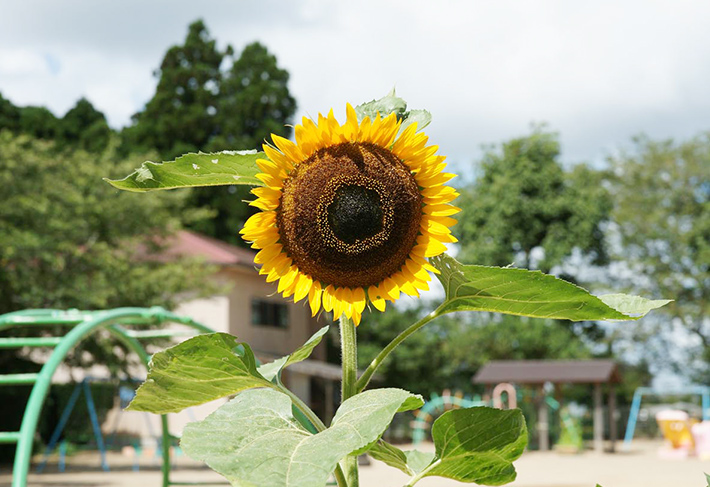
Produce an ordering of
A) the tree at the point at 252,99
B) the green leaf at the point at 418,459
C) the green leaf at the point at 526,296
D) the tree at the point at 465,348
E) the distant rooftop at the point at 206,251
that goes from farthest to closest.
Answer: the tree at the point at 252,99, the tree at the point at 465,348, the distant rooftop at the point at 206,251, the green leaf at the point at 418,459, the green leaf at the point at 526,296

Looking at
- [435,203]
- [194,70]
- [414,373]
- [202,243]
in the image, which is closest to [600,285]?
[414,373]

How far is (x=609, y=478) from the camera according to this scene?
1866 centimetres

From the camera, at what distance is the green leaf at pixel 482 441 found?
2.85 ft

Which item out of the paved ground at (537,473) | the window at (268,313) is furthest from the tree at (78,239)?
the window at (268,313)

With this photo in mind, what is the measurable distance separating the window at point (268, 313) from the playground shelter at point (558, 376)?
7084 mm

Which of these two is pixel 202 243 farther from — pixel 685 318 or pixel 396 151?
pixel 396 151

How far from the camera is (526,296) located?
2.93ft

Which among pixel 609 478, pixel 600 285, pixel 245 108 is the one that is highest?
pixel 245 108

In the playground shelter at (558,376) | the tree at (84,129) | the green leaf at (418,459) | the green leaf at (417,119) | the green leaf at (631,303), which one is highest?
the tree at (84,129)

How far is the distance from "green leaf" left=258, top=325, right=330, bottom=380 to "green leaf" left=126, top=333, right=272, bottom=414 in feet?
0.14

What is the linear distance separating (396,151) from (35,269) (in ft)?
71.5

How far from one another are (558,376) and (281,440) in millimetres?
29647

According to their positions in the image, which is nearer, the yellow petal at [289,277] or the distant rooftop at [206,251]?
the yellow petal at [289,277]

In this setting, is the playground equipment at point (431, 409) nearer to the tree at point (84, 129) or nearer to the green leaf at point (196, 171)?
the tree at point (84, 129)
